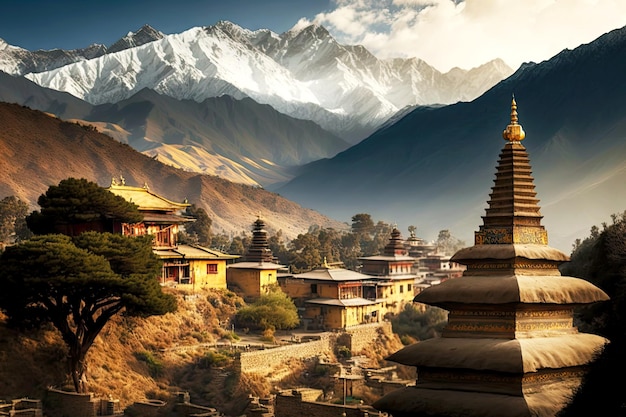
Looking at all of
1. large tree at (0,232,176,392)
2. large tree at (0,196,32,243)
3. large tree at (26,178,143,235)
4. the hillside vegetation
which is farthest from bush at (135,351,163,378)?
large tree at (0,196,32,243)

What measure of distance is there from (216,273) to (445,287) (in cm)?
3541

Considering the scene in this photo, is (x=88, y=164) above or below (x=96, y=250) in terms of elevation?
above

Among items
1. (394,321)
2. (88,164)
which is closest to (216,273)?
(394,321)

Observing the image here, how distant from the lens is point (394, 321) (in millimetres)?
62719

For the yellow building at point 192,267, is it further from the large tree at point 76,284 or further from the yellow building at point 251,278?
the large tree at point 76,284

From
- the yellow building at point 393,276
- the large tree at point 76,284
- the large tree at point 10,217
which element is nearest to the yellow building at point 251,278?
the yellow building at point 393,276

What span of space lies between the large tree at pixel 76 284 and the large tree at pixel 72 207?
18.4 ft

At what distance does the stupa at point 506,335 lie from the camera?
2080 centimetres

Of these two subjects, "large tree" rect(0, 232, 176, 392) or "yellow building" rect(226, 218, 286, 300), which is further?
"yellow building" rect(226, 218, 286, 300)

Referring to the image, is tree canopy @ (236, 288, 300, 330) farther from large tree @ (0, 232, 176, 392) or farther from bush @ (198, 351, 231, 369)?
large tree @ (0, 232, 176, 392)

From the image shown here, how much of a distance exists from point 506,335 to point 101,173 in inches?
5142

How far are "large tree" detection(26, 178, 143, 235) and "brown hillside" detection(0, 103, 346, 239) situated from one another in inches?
3018

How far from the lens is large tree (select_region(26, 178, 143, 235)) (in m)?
46.7

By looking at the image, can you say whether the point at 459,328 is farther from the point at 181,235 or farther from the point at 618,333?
the point at 181,235
